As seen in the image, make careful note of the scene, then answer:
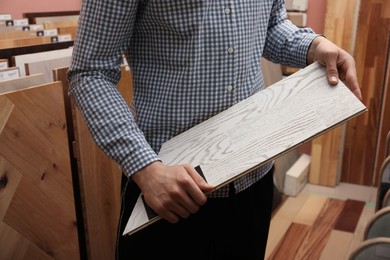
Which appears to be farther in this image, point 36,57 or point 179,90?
point 36,57

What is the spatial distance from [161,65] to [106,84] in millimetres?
132

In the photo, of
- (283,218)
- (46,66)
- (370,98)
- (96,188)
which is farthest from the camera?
(370,98)

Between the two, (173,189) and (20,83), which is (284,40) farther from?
(20,83)

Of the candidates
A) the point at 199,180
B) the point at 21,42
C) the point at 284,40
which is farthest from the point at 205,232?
the point at 21,42

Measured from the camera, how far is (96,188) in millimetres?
1687

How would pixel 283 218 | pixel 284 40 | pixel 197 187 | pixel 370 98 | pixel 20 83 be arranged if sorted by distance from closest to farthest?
1. pixel 197 187
2. pixel 284 40
3. pixel 20 83
4. pixel 283 218
5. pixel 370 98

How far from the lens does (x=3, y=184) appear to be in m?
1.33

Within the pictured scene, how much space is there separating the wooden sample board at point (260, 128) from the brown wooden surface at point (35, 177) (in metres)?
0.68

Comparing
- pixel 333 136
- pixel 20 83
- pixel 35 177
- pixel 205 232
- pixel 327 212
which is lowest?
pixel 327 212

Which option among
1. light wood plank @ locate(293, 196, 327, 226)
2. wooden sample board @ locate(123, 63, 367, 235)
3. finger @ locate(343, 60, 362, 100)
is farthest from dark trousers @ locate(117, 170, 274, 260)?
light wood plank @ locate(293, 196, 327, 226)

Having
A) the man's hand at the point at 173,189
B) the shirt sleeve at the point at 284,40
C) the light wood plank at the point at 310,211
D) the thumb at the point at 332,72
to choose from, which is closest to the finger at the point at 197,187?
the man's hand at the point at 173,189

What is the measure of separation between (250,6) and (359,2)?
185cm

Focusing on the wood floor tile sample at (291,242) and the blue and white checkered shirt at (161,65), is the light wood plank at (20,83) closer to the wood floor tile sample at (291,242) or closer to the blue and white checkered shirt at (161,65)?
the blue and white checkered shirt at (161,65)

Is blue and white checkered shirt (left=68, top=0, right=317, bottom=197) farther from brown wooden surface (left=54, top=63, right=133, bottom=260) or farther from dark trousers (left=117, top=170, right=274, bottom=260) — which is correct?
brown wooden surface (left=54, top=63, right=133, bottom=260)
